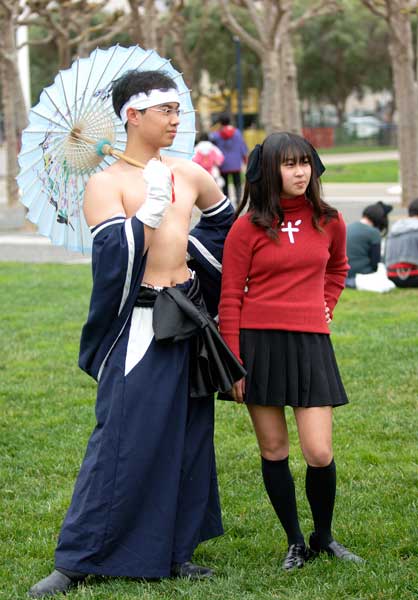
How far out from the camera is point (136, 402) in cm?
406

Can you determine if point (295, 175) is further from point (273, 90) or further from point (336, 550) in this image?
point (273, 90)

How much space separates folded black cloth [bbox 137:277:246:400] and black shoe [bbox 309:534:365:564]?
80cm

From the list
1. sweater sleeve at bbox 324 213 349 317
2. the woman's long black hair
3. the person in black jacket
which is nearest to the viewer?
the woman's long black hair

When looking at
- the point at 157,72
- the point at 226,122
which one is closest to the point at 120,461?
the point at 157,72

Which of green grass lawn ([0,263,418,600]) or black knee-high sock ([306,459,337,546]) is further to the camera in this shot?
black knee-high sock ([306,459,337,546])

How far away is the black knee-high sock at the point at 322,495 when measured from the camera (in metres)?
4.26

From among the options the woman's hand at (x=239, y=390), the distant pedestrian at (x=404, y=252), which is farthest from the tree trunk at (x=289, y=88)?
the woman's hand at (x=239, y=390)

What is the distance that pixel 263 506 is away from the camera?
16.8 ft

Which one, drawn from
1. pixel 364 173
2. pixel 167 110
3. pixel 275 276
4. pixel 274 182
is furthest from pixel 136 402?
pixel 364 173

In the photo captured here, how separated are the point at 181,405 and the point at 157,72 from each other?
1.25 meters

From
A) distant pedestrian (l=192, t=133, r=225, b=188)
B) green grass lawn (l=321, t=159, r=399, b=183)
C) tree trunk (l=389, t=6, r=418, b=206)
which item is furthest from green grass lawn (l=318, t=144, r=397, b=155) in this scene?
tree trunk (l=389, t=6, r=418, b=206)

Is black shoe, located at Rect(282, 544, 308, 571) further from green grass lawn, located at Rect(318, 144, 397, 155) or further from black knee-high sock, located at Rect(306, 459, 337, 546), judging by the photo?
green grass lawn, located at Rect(318, 144, 397, 155)

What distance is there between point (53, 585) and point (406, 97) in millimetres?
14250

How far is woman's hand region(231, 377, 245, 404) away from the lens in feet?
13.6
